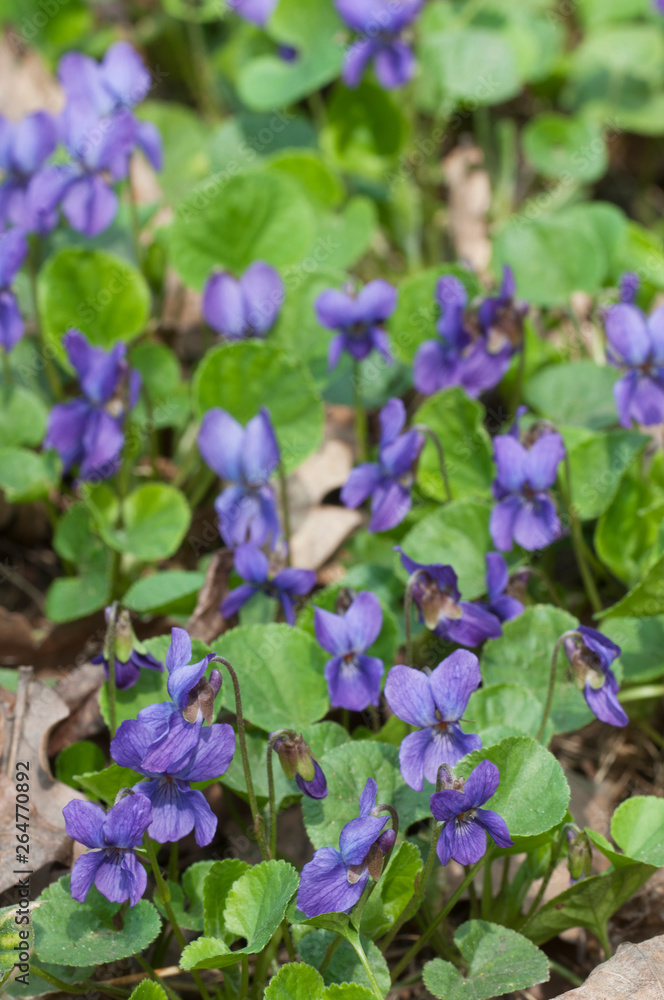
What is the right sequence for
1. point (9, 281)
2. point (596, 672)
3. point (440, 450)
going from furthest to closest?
point (9, 281)
point (440, 450)
point (596, 672)

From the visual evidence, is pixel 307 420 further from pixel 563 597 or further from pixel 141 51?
pixel 141 51

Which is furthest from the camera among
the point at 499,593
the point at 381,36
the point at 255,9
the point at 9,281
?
the point at 255,9

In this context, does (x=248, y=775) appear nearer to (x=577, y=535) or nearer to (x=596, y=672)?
(x=596, y=672)

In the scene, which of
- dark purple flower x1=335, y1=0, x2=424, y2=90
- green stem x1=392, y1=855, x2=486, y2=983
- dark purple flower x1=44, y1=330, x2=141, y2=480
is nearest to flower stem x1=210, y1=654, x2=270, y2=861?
green stem x1=392, y1=855, x2=486, y2=983

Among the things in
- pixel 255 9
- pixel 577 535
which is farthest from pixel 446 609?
pixel 255 9

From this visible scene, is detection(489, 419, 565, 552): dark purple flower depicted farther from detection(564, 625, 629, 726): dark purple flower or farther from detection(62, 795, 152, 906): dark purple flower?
detection(62, 795, 152, 906): dark purple flower

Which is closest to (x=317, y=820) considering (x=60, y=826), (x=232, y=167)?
(x=60, y=826)

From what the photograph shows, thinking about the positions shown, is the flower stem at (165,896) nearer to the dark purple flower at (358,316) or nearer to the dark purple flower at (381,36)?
the dark purple flower at (358,316)
